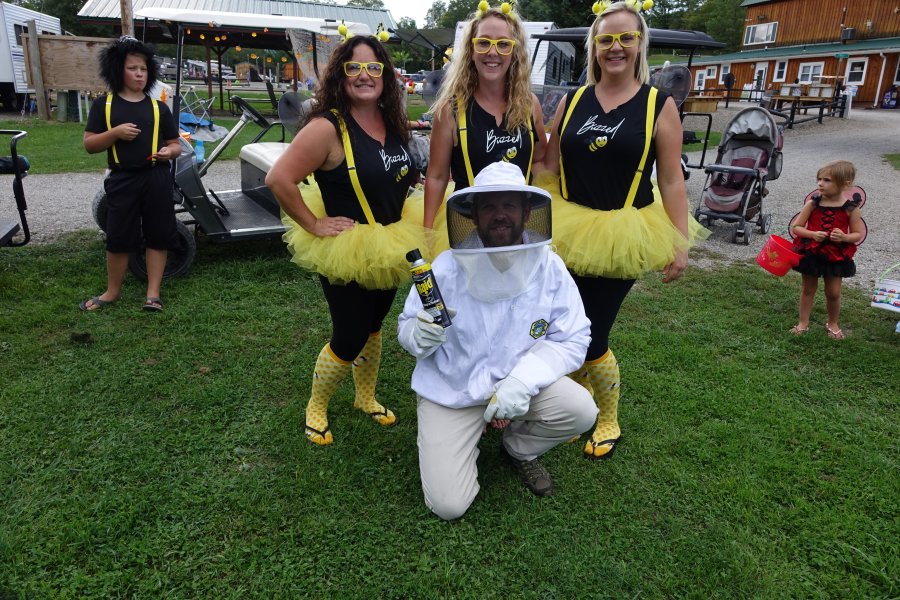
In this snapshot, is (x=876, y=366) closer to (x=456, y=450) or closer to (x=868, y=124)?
(x=456, y=450)

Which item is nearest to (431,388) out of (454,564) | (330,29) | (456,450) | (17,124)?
(456,450)

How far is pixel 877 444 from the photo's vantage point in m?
3.14

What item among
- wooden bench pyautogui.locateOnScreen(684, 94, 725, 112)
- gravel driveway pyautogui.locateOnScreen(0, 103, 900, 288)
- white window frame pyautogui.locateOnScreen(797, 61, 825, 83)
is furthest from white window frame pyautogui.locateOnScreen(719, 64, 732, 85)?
gravel driveway pyautogui.locateOnScreen(0, 103, 900, 288)

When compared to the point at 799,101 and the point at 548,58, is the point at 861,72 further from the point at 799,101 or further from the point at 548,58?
the point at 548,58

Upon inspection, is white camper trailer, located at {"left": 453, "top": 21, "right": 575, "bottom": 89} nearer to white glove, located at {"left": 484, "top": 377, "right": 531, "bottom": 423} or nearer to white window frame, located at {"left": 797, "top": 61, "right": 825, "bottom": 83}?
white glove, located at {"left": 484, "top": 377, "right": 531, "bottom": 423}

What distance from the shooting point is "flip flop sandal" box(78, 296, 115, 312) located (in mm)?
4534

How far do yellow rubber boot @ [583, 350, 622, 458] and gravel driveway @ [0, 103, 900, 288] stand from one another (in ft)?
12.9

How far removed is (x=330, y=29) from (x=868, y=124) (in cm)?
2203

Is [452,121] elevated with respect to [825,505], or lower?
elevated

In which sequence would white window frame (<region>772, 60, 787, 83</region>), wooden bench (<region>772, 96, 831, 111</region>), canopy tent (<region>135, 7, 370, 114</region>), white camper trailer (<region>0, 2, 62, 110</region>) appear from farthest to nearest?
white window frame (<region>772, 60, 787, 83</region>) → wooden bench (<region>772, 96, 831, 111</region>) → white camper trailer (<region>0, 2, 62, 110</region>) → canopy tent (<region>135, 7, 370, 114</region>)

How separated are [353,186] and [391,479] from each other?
1.37 m

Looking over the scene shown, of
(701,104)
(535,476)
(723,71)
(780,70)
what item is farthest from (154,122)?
(723,71)

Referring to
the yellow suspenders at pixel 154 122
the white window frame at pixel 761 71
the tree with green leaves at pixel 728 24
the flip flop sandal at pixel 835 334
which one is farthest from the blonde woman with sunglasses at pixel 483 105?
the tree with green leaves at pixel 728 24

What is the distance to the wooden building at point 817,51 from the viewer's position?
28281 mm
